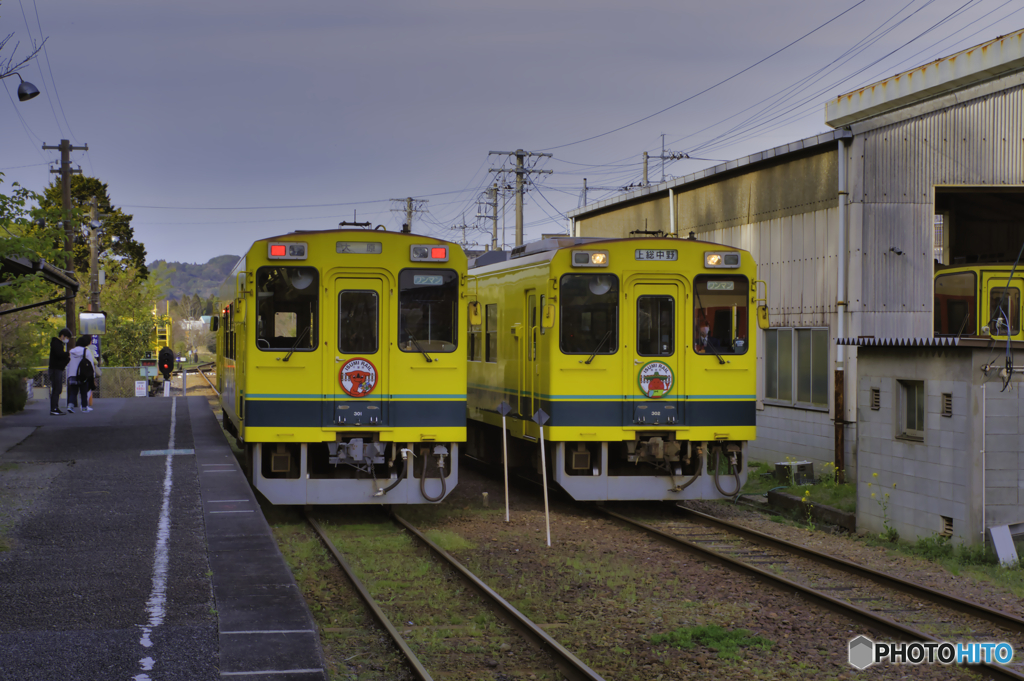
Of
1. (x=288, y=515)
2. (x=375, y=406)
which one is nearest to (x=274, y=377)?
(x=375, y=406)

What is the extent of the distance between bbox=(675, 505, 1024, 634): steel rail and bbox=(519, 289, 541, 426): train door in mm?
2788

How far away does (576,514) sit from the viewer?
41.8 feet

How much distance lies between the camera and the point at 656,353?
12.1m

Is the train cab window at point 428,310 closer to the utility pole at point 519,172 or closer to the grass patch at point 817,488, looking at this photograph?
the grass patch at point 817,488

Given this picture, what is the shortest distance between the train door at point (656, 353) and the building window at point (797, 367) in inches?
171

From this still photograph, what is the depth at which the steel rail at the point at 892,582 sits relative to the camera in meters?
7.47

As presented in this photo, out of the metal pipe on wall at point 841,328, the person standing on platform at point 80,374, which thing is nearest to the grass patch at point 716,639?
the metal pipe on wall at point 841,328

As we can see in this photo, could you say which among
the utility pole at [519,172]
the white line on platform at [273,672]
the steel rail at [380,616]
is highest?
the utility pole at [519,172]

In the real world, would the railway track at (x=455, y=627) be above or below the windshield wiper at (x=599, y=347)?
below

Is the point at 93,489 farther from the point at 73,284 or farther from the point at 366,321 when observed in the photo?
the point at 73,284

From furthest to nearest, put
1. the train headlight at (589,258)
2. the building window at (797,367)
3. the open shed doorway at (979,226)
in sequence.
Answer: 1. the open shed doorway at (979,226)
2. the building window at (797,367)
3. the train headlight at (589,258)

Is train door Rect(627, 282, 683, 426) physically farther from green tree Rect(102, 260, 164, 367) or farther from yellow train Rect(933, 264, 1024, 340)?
green tree Rect(102, 260, 164, 367)

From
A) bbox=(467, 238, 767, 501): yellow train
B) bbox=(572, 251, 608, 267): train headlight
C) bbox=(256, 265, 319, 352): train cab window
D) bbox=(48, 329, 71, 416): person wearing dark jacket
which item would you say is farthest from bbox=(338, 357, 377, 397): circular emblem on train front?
bbox=(48, 329, 71, 416): person wearing dark jacket

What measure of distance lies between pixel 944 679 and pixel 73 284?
17.1 meters
